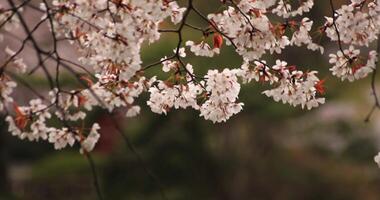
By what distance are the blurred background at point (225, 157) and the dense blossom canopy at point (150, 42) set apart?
4.79 meters

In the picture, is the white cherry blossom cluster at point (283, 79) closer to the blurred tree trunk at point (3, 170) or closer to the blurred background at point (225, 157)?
the blurred background at point (225, 157)

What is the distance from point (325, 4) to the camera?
41.9ft

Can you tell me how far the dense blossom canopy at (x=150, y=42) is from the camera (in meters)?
2.66

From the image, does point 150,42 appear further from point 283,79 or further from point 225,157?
point 225,157

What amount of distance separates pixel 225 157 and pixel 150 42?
6.50 metres

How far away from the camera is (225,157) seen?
937 centimetres

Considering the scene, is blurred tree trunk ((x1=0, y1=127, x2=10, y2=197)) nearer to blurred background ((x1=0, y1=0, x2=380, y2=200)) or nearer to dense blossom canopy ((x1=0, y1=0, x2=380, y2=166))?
blurred background ((x1=0, y1=0, x2=380, y2=200))

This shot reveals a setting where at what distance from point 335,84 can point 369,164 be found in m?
1.17

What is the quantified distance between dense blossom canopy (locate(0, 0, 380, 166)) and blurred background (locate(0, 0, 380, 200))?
188 inches

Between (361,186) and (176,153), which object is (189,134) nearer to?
(176,153)

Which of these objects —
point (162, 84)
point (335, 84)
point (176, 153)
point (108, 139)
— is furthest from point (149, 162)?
point (162, 84)

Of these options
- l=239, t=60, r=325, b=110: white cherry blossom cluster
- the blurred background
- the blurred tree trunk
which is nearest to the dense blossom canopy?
l=239, t=60, r=325, b=110: white cherry blossom cluster

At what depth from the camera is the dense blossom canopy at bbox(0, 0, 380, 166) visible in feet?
8.71

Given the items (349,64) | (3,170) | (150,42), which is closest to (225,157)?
(3,170)
